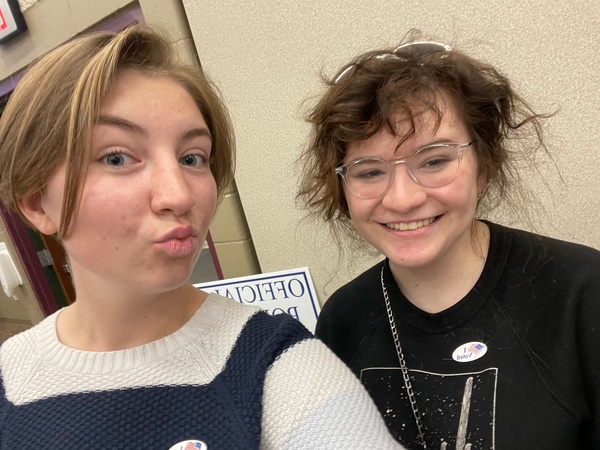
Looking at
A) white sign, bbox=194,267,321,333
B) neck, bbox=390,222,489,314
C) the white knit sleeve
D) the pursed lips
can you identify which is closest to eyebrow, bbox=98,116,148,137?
the pursed lips

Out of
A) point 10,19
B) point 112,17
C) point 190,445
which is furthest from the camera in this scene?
point 10,19

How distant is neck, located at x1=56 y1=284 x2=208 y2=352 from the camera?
70 cm

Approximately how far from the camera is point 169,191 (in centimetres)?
61

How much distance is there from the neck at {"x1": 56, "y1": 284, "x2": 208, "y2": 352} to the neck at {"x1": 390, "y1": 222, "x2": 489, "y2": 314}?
19.2 inches

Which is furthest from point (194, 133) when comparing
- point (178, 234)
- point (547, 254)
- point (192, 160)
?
point (547, 254)

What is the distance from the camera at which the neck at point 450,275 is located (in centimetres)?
91

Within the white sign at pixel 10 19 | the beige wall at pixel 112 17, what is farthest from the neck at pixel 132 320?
the white sign at pixel 10 19

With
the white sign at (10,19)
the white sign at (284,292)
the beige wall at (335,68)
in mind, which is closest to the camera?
the beige wall at (335,68)

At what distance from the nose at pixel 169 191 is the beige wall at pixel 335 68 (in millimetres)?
1074

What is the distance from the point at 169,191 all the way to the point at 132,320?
0.24 metres

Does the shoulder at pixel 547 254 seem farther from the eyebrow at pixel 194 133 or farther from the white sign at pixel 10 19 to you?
the white sign at pixel 10 19

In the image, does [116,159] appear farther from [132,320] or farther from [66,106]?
[132,320]

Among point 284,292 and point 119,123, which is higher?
point 119,123

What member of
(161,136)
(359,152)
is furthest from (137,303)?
(359,152)
